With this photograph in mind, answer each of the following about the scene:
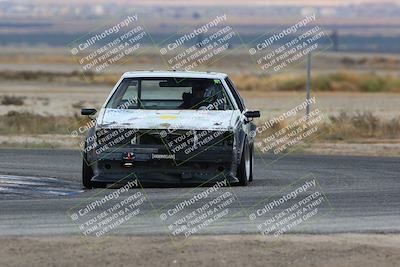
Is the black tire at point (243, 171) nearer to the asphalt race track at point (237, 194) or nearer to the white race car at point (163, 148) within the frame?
the white race car at point (163, 148)

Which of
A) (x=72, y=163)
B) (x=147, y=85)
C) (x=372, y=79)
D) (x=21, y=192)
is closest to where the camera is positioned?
(x=21, y=192)

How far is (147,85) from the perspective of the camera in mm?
19578

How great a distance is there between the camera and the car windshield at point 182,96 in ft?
57.7

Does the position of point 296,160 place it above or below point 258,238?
below

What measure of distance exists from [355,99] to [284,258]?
135 ft

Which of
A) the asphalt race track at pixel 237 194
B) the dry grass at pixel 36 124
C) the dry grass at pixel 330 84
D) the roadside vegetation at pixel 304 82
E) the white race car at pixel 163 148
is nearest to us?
the asphalt race track at pixel 237 194

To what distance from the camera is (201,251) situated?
11.3m

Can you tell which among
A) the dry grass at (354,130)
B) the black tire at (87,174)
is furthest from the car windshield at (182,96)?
the dry grass at (354,130)

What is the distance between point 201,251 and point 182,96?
672cm

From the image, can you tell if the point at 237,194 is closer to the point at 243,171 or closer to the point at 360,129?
the point at 243,171

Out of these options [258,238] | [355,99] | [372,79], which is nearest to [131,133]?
[258,238]

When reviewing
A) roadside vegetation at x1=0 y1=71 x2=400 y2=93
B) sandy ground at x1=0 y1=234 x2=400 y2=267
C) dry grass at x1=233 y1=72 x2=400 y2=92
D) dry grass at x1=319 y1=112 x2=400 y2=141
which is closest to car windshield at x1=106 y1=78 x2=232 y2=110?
sandy ground at x1=0 y1=234 x2=400 y2=267

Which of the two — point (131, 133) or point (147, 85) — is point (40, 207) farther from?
point (147, 85)

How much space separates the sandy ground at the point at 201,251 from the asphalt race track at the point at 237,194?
0.64 metres
